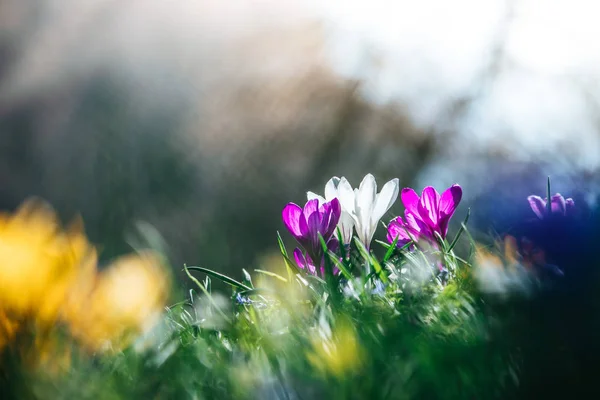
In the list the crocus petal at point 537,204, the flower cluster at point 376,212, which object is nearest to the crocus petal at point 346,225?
the flower cluster at point 376,212

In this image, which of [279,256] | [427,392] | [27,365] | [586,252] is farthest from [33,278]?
[279,256]

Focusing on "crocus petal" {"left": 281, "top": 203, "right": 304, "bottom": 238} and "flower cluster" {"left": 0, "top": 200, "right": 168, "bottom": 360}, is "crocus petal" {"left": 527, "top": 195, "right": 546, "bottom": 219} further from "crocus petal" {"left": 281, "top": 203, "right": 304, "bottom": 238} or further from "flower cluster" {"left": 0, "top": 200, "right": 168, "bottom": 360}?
"flower cluster" {"left": 0, "top": 200, "right": 168, "bottom": 360}

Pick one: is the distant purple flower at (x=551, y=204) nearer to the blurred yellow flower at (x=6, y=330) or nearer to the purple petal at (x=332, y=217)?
the purple petal at (x=332, y=217)

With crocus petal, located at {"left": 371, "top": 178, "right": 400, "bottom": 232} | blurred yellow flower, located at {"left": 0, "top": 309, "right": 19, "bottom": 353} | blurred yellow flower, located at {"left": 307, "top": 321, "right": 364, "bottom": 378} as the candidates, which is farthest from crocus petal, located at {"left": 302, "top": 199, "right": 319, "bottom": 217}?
blurred yellow flower, located at {"left": 0, "top": 309, "right": 19, "bottom": 353}

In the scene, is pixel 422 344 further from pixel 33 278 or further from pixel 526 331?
pixel 33 278

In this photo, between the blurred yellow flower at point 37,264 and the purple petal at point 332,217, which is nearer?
the blurred yellow flower at point 37,264

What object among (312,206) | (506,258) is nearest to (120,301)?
(506,258)
